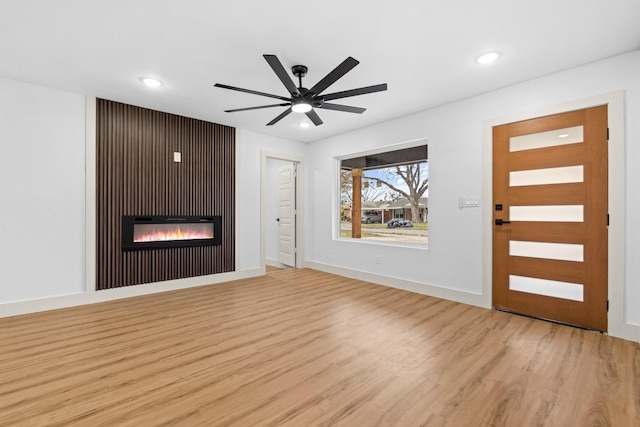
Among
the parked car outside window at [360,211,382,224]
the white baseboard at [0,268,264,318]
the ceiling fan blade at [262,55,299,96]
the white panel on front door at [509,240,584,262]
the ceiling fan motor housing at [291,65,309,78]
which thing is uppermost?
the ceiling fan motor housing at [291,65,309,78]

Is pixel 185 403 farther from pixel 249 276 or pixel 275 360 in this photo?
pixel 249 276

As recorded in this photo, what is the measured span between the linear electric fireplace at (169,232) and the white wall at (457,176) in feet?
7.10

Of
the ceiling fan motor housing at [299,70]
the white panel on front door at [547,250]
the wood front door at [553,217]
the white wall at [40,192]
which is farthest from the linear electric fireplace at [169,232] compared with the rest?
the white panel on front door at [547,250]

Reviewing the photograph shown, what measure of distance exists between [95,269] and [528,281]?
210 inches

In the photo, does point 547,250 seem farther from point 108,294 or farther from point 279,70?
point 108,294

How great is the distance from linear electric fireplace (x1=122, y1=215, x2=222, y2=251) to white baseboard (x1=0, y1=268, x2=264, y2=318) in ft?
1.83

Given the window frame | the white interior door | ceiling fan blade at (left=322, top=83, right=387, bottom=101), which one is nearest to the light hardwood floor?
the window frame

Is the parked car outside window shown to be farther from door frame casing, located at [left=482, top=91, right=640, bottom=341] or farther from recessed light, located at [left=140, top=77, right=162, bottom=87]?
recessed light, located at [left=140, top=77, right=162, bottom=87]

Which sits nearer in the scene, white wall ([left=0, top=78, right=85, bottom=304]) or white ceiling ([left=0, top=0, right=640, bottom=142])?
white ceiling ([left=0, top=0, right=640, bottom=142])

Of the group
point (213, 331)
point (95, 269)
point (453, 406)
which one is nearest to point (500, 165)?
point (453, 406)

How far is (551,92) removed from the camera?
3.07 m

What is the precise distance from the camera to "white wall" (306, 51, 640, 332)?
8.66ft

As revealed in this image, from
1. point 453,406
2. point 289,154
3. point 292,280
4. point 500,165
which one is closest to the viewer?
point 453,406

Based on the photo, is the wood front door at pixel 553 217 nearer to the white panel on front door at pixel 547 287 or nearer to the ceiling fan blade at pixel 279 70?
the white panel on front door at pixel 547 287
